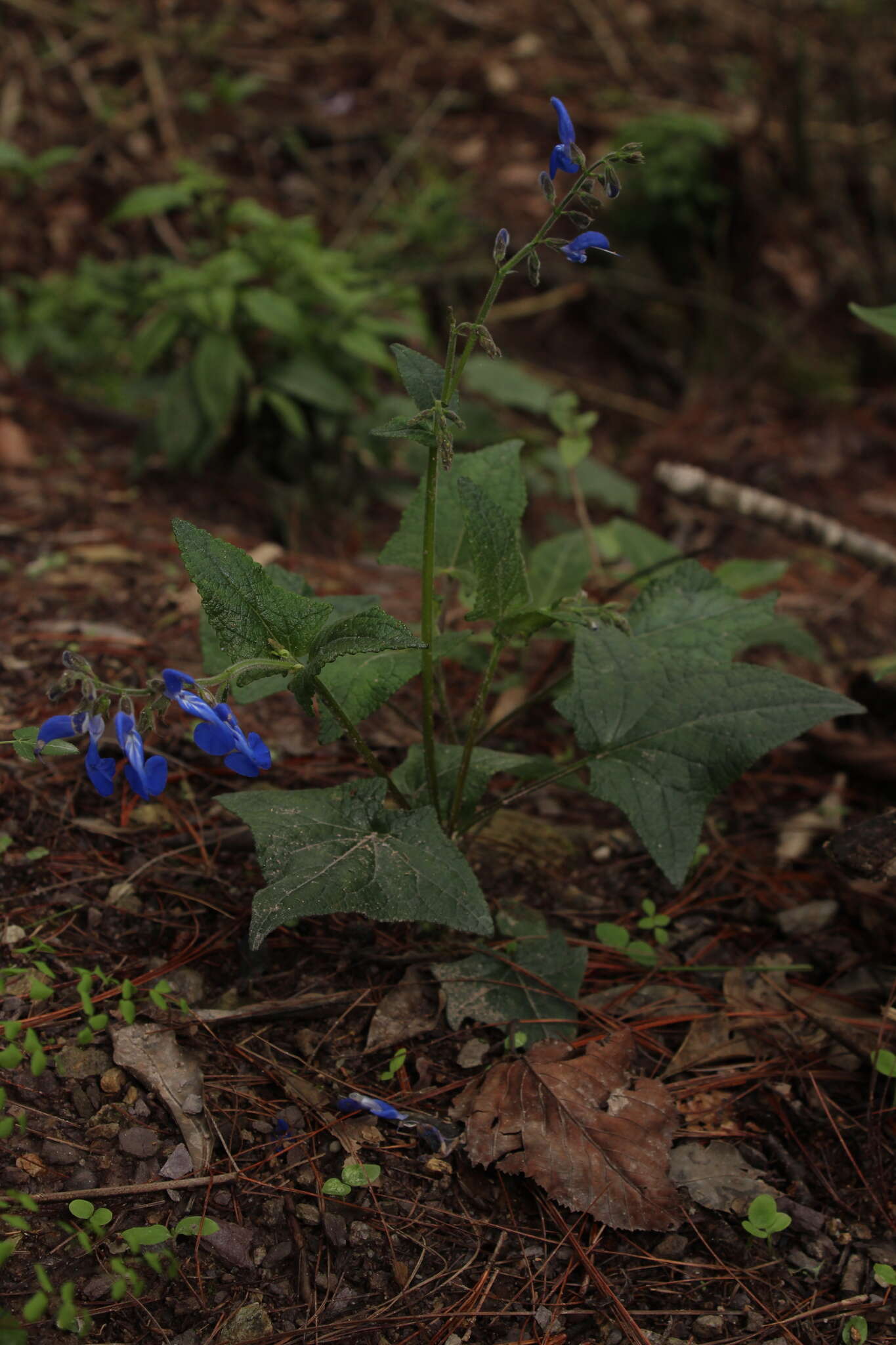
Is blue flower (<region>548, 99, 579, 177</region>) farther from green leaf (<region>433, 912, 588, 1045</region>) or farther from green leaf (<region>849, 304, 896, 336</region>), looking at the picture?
green leaf (<region>433, 912, 588, 1045</region>)

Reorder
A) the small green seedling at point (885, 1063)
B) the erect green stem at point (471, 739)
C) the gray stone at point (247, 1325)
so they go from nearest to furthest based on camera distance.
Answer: the gray stone at point (247, 1325)
the small green seedling at point (885, 1063)
the erect green stem at point (471, 739)

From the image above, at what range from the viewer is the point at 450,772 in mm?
2354

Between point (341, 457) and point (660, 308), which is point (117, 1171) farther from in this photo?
point (660, 308)

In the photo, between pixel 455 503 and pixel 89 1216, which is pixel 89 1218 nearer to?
pixel 89 1216

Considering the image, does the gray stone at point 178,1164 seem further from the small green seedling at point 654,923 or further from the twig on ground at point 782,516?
the twig on ground at point 782,516

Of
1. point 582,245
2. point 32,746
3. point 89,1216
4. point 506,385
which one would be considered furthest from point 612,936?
point 506,385

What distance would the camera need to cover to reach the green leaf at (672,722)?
2117mm

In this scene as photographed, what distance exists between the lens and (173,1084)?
192cm

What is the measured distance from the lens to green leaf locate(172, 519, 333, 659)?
1860 mm

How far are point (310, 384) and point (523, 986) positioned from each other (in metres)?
2.56

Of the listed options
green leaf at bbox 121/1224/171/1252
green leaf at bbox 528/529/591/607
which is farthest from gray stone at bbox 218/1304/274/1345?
green leaf at bbox 528/529/591/607

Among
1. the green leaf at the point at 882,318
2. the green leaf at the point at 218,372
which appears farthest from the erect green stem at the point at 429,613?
the green leaf at the point at 218,372

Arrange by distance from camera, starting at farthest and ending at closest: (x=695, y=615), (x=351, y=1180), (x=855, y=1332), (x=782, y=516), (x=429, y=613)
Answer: (x=782, y=516), (x=695, y=615), (x=429, y=613), (x=351, y=1180), (x=855, y=1332)

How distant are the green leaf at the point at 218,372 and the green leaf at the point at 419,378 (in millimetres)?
1913
